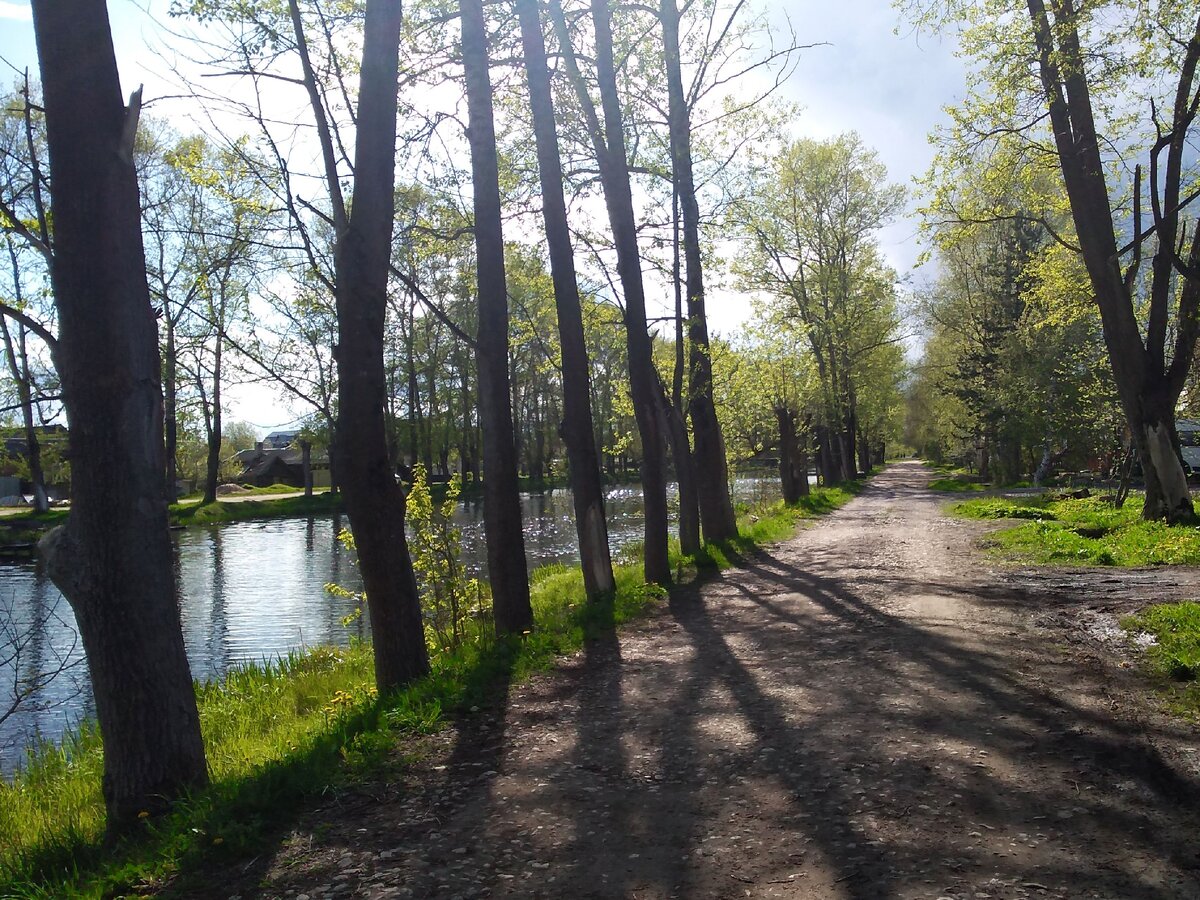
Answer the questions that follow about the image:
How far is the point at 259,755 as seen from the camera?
6.70m

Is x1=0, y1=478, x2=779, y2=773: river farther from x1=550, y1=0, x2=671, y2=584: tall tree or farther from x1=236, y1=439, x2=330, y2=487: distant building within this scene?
x1=236, y1=439, x2=330, y2=487: distant building

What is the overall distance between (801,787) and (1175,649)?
3693 millimetres

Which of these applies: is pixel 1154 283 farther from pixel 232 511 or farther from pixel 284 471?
pixel 284 471

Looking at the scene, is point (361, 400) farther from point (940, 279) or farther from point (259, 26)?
point (940, 279)

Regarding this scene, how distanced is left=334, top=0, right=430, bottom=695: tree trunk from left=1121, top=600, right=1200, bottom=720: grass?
17.8 feet

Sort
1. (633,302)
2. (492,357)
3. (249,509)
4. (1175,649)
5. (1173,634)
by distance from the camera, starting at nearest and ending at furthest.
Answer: (1175,649)
(1173,634)
(492,357)
(633,302)
(249,509)

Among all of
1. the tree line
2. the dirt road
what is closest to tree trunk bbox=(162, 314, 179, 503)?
the tree line

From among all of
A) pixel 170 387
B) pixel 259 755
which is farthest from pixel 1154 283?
pixel 170 387

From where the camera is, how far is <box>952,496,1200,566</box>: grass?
462 inches

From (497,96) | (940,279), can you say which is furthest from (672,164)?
(940,279)

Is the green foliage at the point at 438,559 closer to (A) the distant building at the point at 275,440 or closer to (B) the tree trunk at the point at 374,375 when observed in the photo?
(B) the tree trunk at the point at 374,375

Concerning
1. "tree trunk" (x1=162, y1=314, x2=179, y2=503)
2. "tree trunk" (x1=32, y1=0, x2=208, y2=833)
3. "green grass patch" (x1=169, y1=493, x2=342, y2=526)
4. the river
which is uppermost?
"tree trunk" (x1=162, y1=314, x2=179, y2=503)

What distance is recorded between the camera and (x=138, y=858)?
14.6ft

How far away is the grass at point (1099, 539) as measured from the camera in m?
11.7
